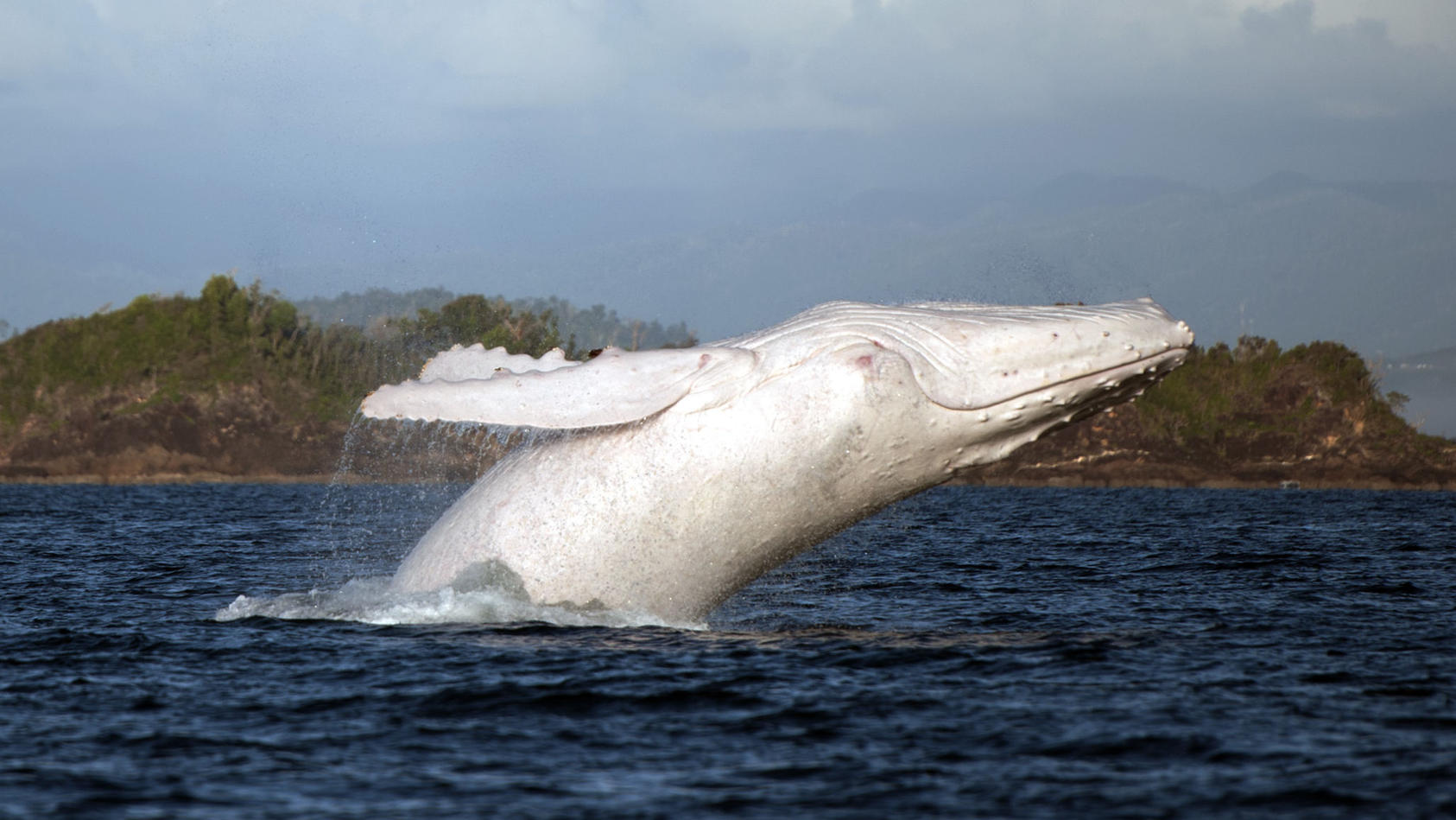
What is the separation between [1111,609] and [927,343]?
5.70 metres

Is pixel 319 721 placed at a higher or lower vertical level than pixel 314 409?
lower

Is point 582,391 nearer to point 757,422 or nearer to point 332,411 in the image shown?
point 757,422

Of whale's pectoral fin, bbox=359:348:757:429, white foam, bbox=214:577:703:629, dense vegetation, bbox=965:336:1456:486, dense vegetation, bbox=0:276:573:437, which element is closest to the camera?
whale's pectoral fin, bbox=359:348:757:429

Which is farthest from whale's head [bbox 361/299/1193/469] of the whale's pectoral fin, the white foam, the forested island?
the forested island

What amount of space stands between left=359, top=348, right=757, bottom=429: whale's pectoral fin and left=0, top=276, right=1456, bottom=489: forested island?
54.7 meters

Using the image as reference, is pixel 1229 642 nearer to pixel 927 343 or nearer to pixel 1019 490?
pixel 927 343

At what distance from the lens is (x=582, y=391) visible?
8.97m

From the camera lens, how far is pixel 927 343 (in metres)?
9.37

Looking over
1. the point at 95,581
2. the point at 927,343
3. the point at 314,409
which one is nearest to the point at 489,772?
the point at 927,343

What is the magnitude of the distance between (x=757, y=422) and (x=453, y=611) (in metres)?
2.79

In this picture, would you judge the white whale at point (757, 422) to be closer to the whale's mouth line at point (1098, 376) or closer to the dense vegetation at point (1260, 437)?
the whale's mouth line at point (1098, 376)

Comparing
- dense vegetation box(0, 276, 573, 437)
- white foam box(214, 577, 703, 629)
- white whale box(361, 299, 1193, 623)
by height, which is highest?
dense vegetation box(0, 276, 573, 437)

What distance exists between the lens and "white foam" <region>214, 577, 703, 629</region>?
33.0ft

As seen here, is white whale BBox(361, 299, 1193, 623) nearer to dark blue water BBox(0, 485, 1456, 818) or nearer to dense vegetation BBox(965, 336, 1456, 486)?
dark blue water BBox(0, 485, 1456, 818)
